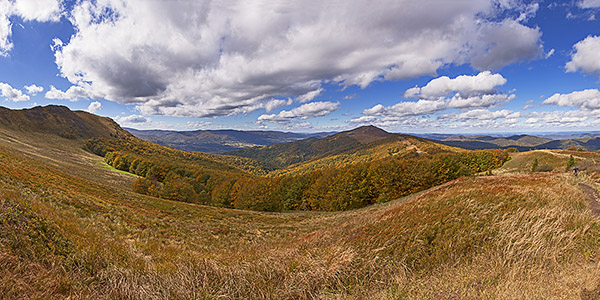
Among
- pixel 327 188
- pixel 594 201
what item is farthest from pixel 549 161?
pixel 594 201

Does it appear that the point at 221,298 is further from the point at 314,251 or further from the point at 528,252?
the point at 528,252

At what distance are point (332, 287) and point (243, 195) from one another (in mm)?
60630

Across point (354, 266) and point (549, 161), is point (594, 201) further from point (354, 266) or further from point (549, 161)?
point (549, 161)

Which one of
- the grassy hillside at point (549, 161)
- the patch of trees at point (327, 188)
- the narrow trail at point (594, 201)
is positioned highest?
the narrow trail at point (594, 201)

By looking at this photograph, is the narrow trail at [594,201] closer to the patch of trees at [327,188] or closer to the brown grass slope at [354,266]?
the brown grass slope at [354,266]

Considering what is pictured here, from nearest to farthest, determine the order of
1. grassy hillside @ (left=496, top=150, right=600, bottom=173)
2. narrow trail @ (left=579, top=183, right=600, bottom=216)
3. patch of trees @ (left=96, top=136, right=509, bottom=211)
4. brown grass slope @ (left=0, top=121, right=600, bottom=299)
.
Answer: brown grass slope @ (left=0, top=121, right=600, bottom=299), narrow trail @ (left=579, top=183, right=600, bottom=216), grassy hillside @ (left=496, top=150, right=600, bottom=173), patch of trees @ (left=96, top=136, right=509, bottom=211)

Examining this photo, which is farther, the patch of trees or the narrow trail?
the patch of trees

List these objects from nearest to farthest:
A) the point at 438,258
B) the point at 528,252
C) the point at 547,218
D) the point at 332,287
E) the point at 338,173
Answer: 1. the point at 332,287
2. the point at 528,252
3. the point at 438,258
4. the point at 547,218
5. the point at 338,173

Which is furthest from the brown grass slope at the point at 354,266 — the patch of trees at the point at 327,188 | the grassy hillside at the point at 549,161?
the grassy hillside at the point at 549,161

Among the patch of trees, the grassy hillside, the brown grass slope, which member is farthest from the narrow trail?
the grassy hillside

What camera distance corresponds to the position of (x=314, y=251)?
737cm

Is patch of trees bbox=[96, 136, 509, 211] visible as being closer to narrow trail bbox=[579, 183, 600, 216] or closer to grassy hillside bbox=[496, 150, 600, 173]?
grassy hillside bbox=[496, 150, 600, 173]

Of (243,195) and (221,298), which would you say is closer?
(221,298)

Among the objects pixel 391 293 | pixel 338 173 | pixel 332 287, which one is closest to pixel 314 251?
pixel 332 287
